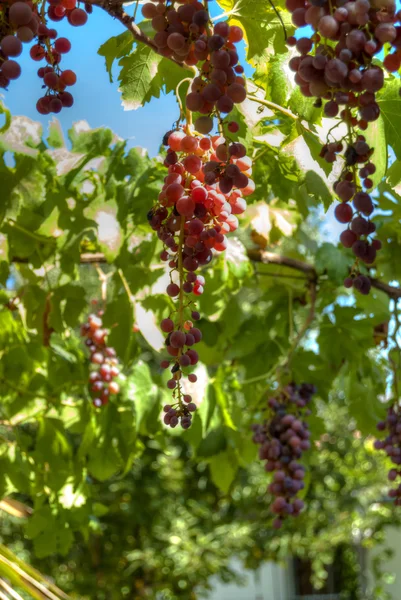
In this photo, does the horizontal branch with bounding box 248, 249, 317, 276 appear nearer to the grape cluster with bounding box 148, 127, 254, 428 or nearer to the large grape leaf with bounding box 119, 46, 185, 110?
the large grape leaf with bounding box 119, 46, 185, 110

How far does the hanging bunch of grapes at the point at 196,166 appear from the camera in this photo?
0.58 m

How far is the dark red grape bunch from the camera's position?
1594 millimetres

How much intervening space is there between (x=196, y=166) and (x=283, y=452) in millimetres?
861

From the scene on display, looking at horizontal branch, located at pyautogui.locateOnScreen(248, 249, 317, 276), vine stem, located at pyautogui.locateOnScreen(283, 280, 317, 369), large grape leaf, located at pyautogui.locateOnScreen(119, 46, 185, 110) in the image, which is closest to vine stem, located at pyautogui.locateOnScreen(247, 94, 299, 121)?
large grape leaf, located at pyautogui.locateOnScreen(119, 46, 185, 110)

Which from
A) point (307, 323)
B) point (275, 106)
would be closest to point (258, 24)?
point (275, 106)

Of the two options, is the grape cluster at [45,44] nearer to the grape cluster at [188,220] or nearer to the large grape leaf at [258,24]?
the grape cluster at [188,220]

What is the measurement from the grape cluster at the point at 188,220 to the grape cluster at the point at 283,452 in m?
0.75

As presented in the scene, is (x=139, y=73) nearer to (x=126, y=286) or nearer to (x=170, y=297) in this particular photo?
(x=170, y=297)

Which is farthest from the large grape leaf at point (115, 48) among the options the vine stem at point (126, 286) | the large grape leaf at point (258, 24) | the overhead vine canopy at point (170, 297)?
the vine stem at point (126, 286)

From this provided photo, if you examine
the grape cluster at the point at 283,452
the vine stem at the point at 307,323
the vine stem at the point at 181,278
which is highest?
the vine stem at the point at 307,323

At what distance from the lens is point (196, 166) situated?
0.67 m

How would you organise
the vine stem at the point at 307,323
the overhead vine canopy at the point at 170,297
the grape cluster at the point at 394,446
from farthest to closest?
1. the vine stem at the point at 307,323
2. the grape cluster at the point at 394,446
3. the overhead vine canopy at the point at 170,297

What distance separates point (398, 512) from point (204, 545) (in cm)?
216

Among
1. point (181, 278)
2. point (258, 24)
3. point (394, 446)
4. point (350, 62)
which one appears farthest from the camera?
point (394, 446)
